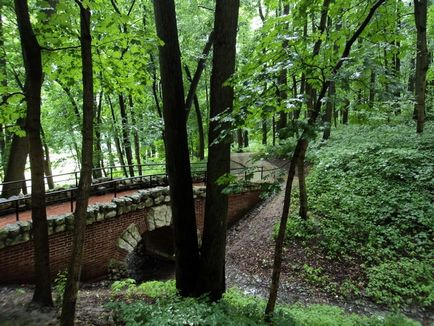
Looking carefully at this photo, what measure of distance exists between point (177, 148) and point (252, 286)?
163 inches

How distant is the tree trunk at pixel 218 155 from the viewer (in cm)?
409

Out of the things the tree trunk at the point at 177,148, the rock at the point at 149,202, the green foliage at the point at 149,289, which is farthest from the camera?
the rock at the point at 149,202

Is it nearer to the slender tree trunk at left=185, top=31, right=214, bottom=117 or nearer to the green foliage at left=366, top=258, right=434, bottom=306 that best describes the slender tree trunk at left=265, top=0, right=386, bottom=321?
the green foliage at left=366, top=258, right=434, bottom=306

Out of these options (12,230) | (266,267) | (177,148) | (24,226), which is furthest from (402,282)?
(12,230)

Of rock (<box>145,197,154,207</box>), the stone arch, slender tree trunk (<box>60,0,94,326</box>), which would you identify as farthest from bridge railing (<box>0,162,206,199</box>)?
slender tree trunk (<box>60,0,94,326</box>)

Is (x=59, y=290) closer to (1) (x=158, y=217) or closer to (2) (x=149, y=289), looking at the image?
(2) (x=149, y=289)

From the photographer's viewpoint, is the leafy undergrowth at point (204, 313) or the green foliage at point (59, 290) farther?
the green foliage at point (59, 290)

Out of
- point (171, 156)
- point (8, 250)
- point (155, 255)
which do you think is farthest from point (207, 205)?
point (155, 255)

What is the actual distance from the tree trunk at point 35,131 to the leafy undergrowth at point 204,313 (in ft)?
3.81

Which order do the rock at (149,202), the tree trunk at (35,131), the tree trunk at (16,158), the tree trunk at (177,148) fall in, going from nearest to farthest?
the tree trunk at (35,131), the tree trunk at (177,148), the tree trunk at (16,158), the rock at (149,202)

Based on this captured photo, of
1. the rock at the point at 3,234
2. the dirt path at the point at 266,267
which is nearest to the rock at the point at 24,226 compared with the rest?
the rock at the point at 3,234

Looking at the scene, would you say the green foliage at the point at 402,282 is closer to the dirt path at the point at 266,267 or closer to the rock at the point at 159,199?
the dirt path at the point at 266,267

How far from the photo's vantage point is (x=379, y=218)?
7539 mm

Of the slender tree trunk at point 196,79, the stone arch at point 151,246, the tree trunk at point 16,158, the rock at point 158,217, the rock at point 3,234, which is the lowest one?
the stone arch at point 151,246
